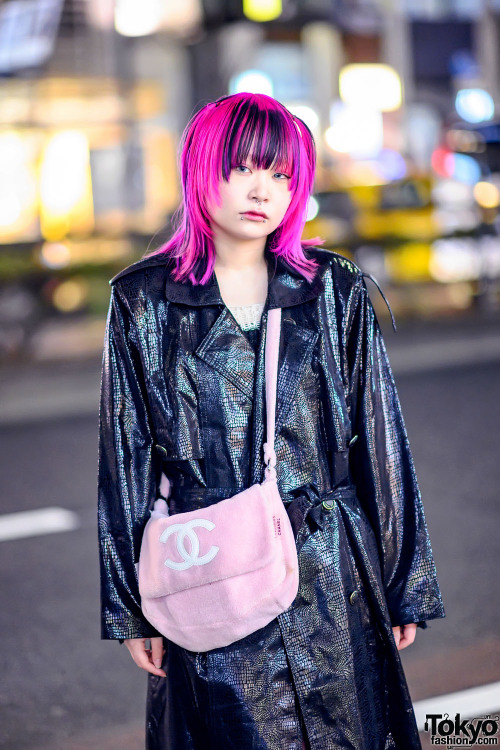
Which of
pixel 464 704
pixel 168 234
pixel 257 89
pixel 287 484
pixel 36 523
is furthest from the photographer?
pixel 257 89

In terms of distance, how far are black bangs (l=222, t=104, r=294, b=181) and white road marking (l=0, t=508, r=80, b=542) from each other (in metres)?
4.24

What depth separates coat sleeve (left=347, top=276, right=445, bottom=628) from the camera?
2.11 m

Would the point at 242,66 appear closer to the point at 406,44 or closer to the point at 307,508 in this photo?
the point at 406,44

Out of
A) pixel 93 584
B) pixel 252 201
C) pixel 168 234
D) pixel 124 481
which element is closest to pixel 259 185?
pixel 252 201

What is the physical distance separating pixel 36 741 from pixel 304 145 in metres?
2.52

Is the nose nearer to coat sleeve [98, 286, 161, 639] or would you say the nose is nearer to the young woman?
the young woman

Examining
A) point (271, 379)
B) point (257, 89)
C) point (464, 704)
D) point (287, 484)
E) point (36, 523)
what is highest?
point (257, 89)

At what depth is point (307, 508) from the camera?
78.0 inches

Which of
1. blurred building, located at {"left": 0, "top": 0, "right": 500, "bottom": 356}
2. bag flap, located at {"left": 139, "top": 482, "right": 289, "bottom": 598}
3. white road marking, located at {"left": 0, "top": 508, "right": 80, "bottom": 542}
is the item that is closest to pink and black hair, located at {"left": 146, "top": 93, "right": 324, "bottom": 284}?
bag flap, located at {"left": 139, "top": 482, "right": 289, "bottom": 598}

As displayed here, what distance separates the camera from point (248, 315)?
2094 mm

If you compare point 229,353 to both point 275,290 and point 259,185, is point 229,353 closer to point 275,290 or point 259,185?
point 275,290

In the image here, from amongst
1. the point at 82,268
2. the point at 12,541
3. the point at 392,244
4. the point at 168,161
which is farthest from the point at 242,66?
the point at 12,541

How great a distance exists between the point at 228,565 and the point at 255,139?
84 cm

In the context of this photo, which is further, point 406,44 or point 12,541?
point 406,44
